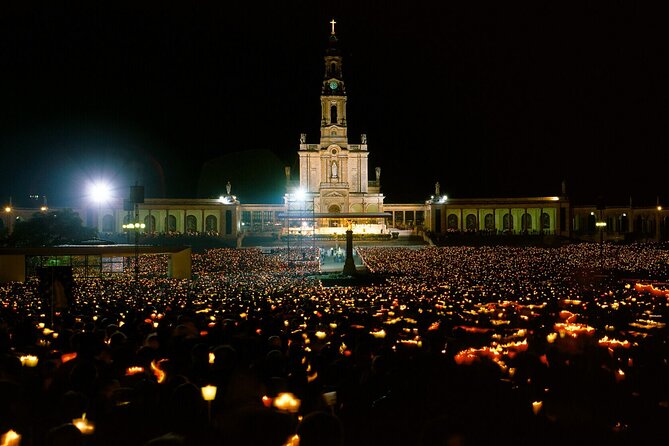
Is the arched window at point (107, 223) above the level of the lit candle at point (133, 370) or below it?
above

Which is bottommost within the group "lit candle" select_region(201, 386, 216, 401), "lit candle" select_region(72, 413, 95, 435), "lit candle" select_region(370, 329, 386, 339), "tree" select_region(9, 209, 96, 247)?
"lit candle" select_region(72, 413, 95, 435)

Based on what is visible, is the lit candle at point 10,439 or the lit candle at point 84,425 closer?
the lit candle at point 10,439

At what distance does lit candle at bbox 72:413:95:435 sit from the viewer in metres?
7.71

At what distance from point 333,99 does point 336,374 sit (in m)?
68.1

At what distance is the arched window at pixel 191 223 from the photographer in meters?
76.2

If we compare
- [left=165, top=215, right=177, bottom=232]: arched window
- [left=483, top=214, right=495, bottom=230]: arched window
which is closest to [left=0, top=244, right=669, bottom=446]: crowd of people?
[left=165, top=215, right=177, bottom=232]: arched window

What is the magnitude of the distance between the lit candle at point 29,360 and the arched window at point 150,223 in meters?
65.0

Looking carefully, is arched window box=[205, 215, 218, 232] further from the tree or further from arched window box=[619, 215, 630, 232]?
arched window box=[619, 215, 630, 232]

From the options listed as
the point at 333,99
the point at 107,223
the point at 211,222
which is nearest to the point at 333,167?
the point at 333,99

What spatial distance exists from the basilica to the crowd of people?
56.3m

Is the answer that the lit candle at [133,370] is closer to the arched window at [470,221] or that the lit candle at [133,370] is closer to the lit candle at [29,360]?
the lit candle at [29,360]

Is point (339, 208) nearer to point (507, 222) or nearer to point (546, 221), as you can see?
point (507, 222)

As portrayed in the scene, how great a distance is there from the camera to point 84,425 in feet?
25.6

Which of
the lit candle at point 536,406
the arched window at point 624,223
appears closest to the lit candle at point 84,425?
the lit candle at point 536,406
